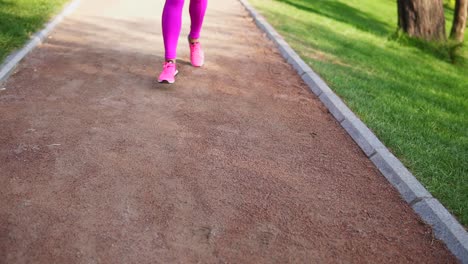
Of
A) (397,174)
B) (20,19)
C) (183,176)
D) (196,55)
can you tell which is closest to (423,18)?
(196,55)

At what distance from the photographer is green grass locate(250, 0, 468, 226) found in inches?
148

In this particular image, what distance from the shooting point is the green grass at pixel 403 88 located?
148 inches

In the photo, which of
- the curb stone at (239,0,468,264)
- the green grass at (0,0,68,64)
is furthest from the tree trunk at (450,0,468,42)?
the green grass at (0,0,68,64)

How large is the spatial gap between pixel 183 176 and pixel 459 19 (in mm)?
10392

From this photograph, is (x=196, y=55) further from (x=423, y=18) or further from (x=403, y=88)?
(x=423, y=18)

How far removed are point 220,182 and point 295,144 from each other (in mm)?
985

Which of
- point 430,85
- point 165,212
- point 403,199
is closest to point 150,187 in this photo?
point 165,212

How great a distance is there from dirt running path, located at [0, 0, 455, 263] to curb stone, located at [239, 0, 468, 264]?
0.26 feet

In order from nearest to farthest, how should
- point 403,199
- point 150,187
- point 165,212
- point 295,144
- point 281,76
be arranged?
point 165,212
point 150,187
point 403,199
point 295,144
point 281,76

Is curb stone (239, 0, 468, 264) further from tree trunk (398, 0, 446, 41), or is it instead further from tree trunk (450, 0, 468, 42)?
tree trunk (450, 0, 468, 42)

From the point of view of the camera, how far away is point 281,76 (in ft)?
19.1

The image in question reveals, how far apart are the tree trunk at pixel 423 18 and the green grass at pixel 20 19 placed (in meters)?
7.16

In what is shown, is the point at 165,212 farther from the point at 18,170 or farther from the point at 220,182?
the point at 18,170

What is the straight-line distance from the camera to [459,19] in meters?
11.3
